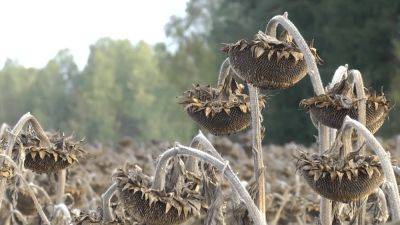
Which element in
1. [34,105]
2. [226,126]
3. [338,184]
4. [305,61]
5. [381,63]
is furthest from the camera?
[34,105]

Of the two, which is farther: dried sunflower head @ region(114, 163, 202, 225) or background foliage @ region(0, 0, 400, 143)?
background foliage @ region(0, 0, 400, 143)

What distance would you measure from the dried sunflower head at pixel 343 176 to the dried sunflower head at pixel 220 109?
422 mm

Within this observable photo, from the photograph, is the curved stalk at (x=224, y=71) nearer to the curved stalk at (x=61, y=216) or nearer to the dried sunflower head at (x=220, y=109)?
the dried sunflower head at (x=220, y=109)

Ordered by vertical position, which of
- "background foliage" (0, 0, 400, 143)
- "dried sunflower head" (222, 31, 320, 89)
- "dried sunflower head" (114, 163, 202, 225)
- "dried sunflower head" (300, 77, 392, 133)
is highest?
"background foliage" (0, 0, 400, 143)

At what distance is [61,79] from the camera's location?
63.8m

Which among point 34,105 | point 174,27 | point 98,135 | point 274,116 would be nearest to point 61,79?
point 34,105

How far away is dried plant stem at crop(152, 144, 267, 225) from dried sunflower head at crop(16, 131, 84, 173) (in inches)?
26.8

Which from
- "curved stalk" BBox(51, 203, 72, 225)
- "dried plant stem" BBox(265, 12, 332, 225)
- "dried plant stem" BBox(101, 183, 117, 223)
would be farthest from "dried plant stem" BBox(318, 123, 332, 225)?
"curved stalk" BBox(51, 203, 72, 225)

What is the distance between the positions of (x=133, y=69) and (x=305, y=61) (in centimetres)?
6155

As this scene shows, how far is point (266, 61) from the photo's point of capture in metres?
2.65

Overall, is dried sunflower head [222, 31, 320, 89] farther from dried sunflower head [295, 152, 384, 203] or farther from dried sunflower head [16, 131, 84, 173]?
dried sunflower head [16, 131, 84, 173]

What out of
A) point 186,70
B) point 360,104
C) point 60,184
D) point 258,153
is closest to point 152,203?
point 258,153

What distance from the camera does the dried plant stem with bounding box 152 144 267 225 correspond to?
2322mm

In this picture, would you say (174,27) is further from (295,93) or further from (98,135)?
(98,135)
